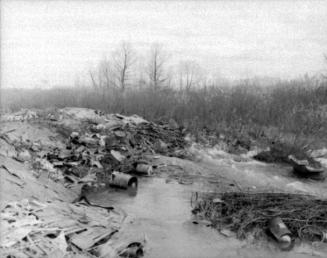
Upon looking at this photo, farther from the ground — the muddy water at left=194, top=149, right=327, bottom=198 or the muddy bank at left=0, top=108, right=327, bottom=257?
the muddy bank at left=0, top=108, right=327, bottom=257

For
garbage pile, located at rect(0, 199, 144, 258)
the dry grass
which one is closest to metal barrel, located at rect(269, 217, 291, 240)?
garbage pile, located at rect(0, 199, 144, 258)

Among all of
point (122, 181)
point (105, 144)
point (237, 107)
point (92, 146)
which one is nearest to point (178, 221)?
point (122, 181)

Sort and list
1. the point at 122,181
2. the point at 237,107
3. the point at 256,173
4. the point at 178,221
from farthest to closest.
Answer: the point at 237,107 < the point at 256,173 < the point at 122,181 < the point at 178,221

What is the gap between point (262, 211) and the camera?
4824 mm

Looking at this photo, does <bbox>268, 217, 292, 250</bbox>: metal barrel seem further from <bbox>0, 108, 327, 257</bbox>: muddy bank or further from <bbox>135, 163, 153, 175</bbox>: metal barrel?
<bbox>135, 163, 153, 175</bbox>: metal barrel

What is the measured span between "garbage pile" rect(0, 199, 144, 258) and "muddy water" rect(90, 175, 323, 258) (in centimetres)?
36

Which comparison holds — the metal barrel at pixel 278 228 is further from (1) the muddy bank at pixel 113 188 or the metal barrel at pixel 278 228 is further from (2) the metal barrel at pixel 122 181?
(2) the metal barrel at pixel 122 181

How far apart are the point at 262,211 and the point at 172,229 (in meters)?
1.52

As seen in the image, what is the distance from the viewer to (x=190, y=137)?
1042cm

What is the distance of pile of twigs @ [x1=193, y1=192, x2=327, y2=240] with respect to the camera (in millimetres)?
4398

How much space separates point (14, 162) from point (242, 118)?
8.65 metres

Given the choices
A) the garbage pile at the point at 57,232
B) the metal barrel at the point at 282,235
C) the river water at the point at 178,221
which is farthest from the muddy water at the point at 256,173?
the garbage pile at the point at 57,232

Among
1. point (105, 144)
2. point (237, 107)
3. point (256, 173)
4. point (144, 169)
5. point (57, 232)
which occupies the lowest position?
point (256, 173)

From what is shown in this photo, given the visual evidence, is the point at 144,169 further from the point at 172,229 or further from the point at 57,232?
the point at 57,232
